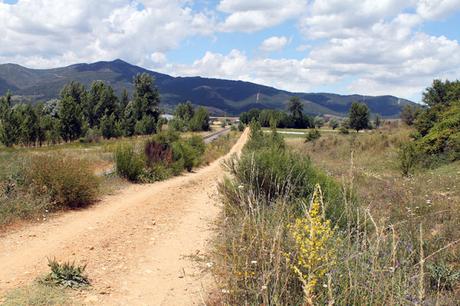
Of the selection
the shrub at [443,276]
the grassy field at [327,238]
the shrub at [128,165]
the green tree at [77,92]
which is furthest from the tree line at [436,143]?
the green tree at [77,92]

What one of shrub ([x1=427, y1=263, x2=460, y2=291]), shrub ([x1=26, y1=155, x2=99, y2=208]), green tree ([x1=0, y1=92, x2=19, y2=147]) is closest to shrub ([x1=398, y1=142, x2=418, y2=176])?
shrub ([x1=26, y1=155, x2=99, y2=208])

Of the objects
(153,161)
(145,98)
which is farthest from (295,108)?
(153,161)

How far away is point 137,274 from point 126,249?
108cm

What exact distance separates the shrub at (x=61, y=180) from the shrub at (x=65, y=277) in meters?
4.34

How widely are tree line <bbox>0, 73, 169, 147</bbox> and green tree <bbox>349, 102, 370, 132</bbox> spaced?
105 feet

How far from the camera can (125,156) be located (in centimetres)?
1416

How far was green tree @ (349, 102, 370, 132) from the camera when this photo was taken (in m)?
72.3

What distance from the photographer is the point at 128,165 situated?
46.1ft

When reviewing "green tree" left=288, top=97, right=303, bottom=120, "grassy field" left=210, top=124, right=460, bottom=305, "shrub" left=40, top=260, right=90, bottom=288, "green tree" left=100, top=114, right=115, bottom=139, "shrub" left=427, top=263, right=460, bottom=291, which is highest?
"green tree" left=288, top=97, right=303, bottom=120

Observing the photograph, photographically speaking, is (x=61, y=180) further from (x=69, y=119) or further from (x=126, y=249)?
(x=69, y=119)

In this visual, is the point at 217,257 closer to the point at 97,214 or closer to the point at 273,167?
the point at 273,167

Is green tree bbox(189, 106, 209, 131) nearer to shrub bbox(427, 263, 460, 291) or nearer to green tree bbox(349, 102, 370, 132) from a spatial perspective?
green tree bbox(349, 102, 370, 132)

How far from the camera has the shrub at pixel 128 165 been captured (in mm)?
14047

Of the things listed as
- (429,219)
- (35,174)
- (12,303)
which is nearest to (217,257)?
(12,303)
